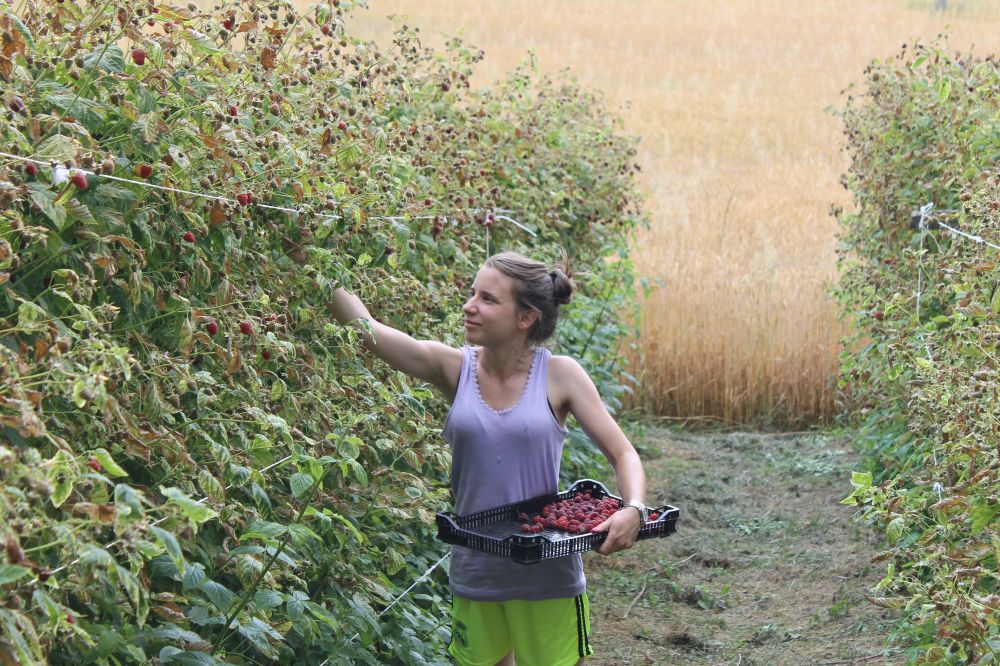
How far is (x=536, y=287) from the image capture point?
3.54 meters

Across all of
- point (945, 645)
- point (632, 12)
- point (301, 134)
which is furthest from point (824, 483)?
point (632, 12)

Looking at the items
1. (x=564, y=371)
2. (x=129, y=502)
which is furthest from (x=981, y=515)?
(x=129, y=502)

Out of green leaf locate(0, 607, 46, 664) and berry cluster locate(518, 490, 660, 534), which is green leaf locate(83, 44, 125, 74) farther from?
berry cluster locate(518, 490, 660, 534)

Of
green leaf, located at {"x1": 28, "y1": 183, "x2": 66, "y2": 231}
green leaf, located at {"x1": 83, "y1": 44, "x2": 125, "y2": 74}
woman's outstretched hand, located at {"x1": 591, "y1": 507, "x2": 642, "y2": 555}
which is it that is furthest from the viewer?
woman's outstretched hand, located at {"x1": 591, "y1": 507, "x2": 642, "y2": 555}

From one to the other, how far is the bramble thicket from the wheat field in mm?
3436

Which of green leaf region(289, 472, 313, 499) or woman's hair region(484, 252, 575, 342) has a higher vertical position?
woman's hair region(484, 252, 575, 342)

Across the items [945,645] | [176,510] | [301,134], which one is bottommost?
[945,645]

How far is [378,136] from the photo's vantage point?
12.0ft

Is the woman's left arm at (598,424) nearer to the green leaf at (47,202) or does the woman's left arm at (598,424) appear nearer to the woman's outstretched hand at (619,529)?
the woman's outstretched hand at (619,529)

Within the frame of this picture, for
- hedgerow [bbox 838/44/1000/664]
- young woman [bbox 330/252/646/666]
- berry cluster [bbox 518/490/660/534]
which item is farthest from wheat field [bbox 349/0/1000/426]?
berry cluster [bbox 518/490/660/534]

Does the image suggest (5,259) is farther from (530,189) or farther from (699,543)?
(699,543)

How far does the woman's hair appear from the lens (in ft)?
11.6

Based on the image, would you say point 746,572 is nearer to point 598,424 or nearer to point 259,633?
point 598,424

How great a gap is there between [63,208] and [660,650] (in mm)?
3726
